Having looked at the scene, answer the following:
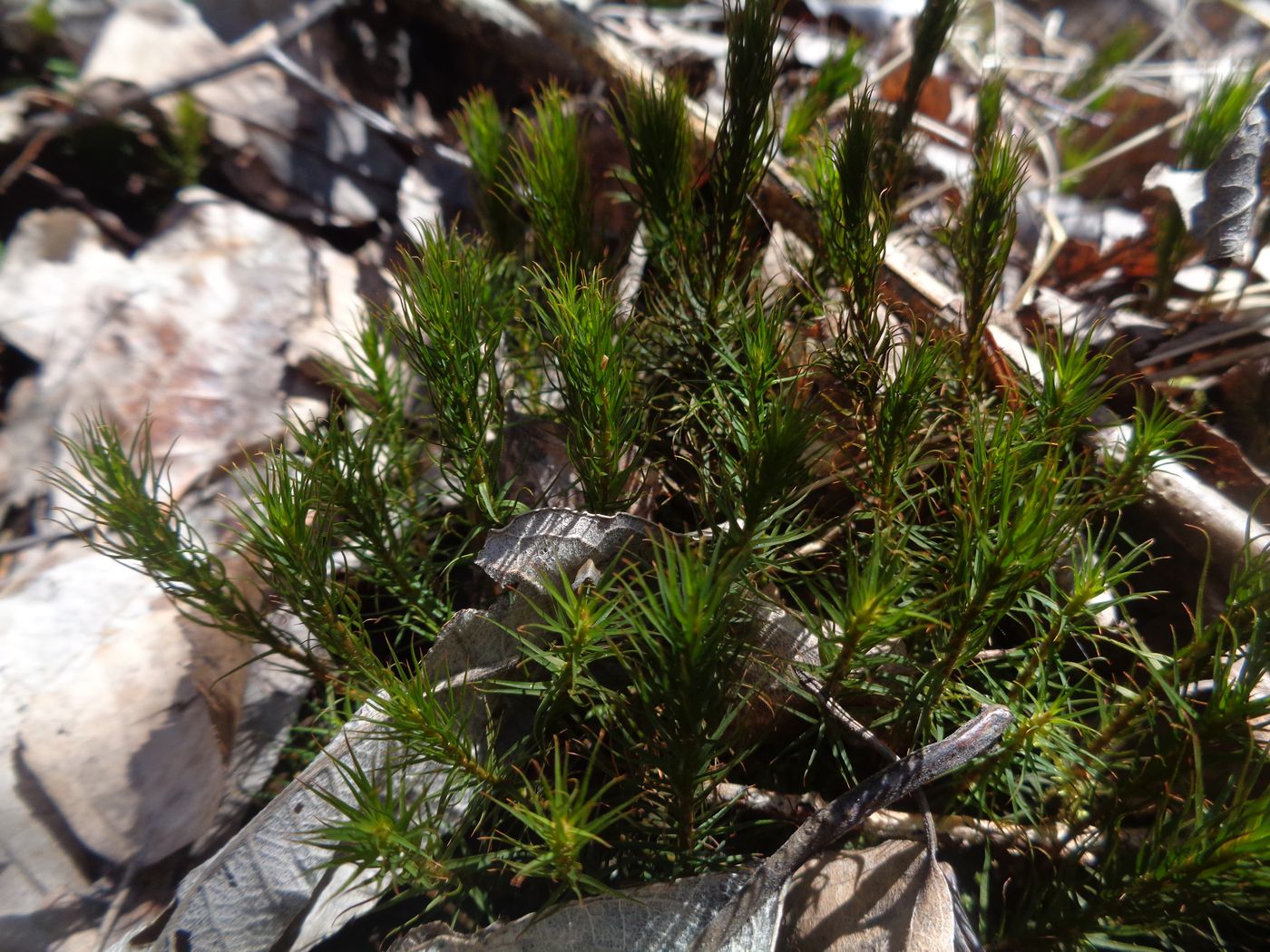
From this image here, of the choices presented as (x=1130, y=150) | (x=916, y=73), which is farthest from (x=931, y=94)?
(x=916, y=73)

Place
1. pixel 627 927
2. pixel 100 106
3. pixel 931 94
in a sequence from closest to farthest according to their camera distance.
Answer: pixel 627 927, pixel 100 106, pixel 931 94

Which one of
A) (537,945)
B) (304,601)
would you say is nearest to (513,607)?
(304,601)

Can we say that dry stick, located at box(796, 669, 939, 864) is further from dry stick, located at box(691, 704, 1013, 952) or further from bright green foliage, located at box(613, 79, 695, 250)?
bright green foliage, located at box(613, 79, 695, 250)

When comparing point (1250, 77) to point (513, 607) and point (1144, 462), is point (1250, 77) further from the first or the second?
point (513, 607)

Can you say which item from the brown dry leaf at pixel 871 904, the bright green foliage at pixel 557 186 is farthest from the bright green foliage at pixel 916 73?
the brown dry leaf at pixel 871 904

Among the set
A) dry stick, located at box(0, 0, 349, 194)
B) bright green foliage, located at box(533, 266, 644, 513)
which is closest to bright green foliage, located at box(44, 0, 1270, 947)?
bright green foliage, located at box(533, 266, 644, 513)

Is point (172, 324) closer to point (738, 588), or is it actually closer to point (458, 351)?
point (458, 351)

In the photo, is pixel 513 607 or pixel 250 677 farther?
pixel 250 677
